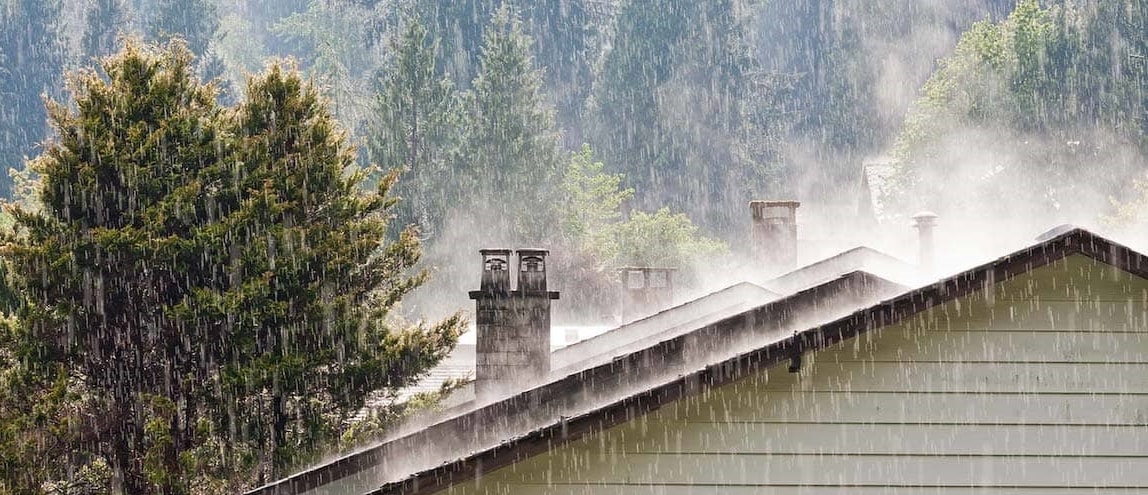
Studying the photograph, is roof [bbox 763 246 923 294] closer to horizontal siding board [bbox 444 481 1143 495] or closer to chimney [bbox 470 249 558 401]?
chimney [bbox 470 249 558 401]

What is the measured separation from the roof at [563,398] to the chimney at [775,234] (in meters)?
7.54

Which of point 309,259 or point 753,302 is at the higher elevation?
point 309,259

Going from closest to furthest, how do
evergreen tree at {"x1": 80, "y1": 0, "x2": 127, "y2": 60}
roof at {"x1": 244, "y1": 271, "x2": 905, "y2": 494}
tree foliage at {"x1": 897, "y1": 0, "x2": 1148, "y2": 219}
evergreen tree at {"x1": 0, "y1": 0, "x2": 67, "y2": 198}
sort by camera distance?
1. roof at {"x1": 244, "y1": 271, "x2": 905, "y2": 494}
2. tree foliage at {"x1": 897, "y1": 0, "x2": 1148, "y2": 219}
3. evergreen tree at {"x1": 80, "y1": 0, "x2": 127, "y2": 60}
4. evergreen tree at {"x1": 0, "y1": 0, "x2": 67, "y2": 198}

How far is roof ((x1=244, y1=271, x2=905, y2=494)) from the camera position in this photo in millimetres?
7488

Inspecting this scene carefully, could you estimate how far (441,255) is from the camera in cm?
6081

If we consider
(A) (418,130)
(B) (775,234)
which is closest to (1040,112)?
(A) (418,130)

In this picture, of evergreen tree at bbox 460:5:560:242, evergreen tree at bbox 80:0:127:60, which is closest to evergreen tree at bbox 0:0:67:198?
evergreen tree at bbox 80:0:127:60

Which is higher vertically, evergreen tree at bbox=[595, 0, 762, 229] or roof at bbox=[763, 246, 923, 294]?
evergreen tree at bbox=[595, 0, 762, 229]

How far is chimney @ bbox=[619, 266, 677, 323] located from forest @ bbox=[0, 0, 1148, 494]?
7.60ft

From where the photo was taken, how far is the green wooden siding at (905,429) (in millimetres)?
5738

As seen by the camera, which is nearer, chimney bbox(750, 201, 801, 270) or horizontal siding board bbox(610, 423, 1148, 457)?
horizontal siding board bbox(610, 423, 1148, 457)

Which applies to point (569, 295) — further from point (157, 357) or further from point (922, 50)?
point (157, 357)

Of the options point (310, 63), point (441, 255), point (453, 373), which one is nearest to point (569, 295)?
point (441, 255)

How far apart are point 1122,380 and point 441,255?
182 ft
